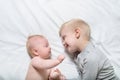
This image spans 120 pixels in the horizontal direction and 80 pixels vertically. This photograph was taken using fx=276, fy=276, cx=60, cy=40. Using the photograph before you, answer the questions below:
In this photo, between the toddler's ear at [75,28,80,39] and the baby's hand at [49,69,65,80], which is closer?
the baby's hand at [49,69,65,80]

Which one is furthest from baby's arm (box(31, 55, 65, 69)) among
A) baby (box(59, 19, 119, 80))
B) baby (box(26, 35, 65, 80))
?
baby (box(59, 19, 119, 80))

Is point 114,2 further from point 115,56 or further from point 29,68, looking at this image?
point 29,68

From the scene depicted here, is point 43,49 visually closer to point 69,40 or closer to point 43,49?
point 43,49

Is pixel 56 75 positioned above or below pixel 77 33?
below

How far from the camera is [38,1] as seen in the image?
5.00 feet

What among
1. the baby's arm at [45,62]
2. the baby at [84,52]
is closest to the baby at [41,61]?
the baby's arm at [45,62]

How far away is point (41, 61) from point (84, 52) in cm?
22

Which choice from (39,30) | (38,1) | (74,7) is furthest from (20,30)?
(74,7)

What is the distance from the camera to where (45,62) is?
1.22 meters

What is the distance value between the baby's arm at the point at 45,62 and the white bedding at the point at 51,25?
7 cm

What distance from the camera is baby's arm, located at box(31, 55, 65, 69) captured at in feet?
3.90

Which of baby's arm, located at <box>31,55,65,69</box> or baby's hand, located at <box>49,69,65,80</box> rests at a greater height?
baby's arm, located at <box>31,55,65,69</box>

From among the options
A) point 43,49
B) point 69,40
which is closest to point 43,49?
point 43,49

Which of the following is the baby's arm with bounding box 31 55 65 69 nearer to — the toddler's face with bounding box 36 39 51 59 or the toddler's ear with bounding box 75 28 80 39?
the toddler's face with bounding box 36 39 51 59
